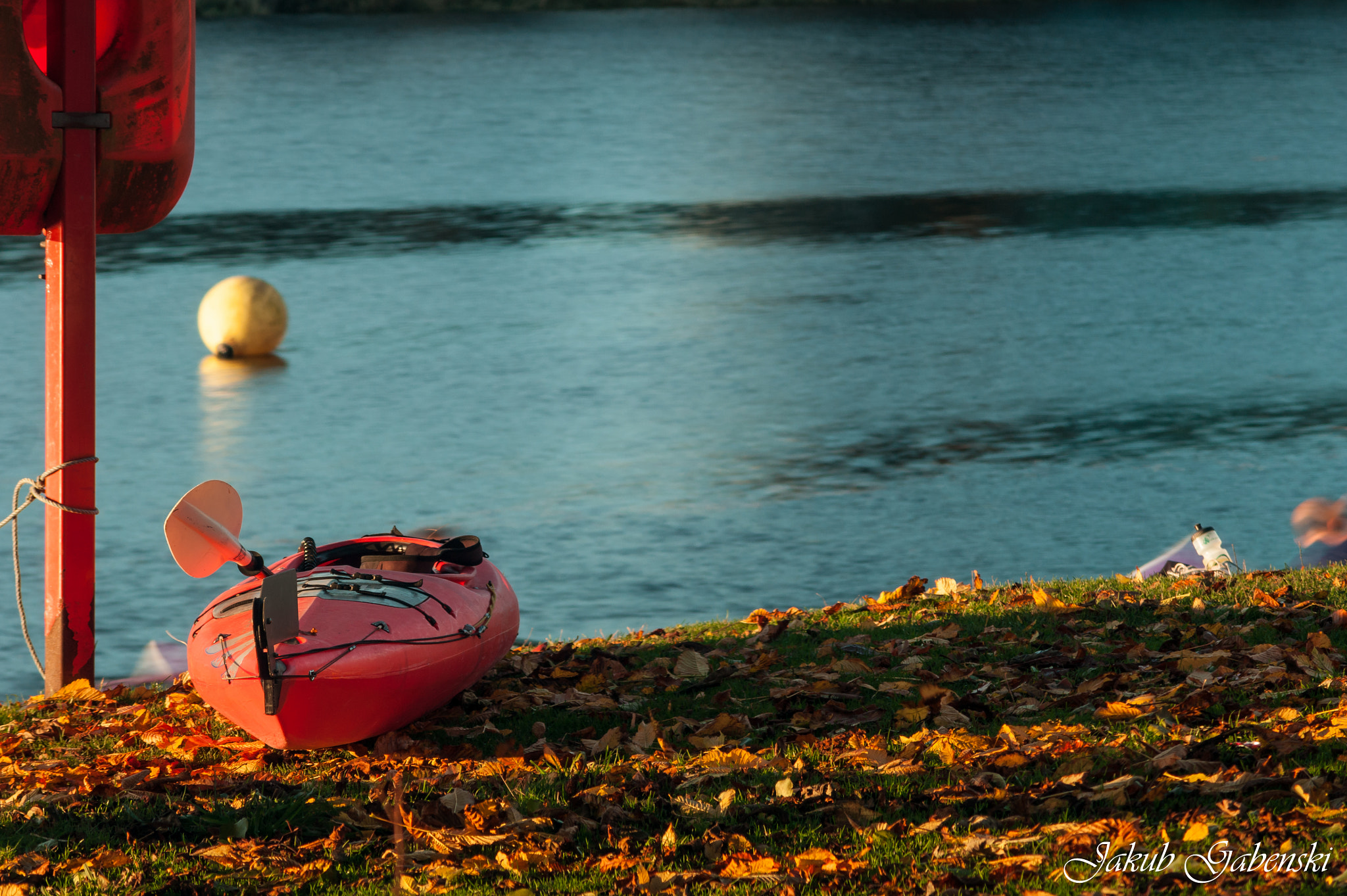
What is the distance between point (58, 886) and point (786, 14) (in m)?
67.7

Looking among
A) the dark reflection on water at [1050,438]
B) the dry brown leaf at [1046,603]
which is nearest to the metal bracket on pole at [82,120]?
the dry brown leaf at [1046,603]

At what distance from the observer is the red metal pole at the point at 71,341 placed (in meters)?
6.68

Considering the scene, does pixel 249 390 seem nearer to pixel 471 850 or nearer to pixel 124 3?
pixel 124 3

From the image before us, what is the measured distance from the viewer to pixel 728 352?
15.7 metres

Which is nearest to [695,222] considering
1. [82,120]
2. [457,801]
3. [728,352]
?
A: [728,352]

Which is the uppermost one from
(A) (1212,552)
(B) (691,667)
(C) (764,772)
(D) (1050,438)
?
(C) (764,772)

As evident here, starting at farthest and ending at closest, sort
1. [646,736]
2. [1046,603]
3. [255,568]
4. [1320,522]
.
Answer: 1. [1320,522]
2. [1046,603]
3. [255,568]
4. [646,736]

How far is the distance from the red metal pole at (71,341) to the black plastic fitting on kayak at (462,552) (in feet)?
5.46

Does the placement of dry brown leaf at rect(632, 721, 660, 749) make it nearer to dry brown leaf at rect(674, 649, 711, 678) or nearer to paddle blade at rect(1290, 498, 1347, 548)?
dry brown leaf at rect(674, 649, 711, 678)

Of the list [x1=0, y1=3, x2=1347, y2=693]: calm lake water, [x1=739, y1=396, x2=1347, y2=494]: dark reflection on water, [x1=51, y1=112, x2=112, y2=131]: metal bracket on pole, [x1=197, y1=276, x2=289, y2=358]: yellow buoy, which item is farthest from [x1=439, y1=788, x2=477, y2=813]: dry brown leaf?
[x1=197, y1=276, x2=289, y2=358]: yellow buoy

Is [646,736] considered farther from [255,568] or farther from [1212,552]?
[1212,552]

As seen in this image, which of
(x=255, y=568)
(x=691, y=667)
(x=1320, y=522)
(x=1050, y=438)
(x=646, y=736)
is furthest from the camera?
(x=1050, y=438)

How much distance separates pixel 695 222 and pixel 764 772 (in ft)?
62.4

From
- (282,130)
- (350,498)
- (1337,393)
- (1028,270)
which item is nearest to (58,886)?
(350,498)
